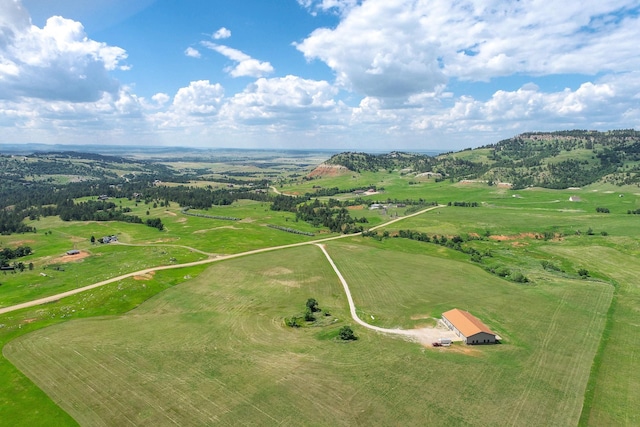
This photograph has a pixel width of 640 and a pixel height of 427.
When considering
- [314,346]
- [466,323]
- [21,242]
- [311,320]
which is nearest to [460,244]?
[466,323]

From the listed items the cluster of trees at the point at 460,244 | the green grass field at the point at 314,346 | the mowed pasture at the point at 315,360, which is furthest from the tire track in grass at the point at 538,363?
the cluster of trees at the point at 460,244


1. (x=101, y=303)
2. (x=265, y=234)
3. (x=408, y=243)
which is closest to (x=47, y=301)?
(x=101, y=303)

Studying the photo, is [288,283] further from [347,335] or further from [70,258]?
[70,258]

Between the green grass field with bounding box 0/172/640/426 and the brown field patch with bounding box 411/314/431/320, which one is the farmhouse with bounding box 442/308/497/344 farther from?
the brown field patch with bounding box 411/314/431/320

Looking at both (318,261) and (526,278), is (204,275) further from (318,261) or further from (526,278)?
(526,278)

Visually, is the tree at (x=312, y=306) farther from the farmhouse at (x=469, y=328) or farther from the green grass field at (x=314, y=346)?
the farmhouse at (x=469, y=328)

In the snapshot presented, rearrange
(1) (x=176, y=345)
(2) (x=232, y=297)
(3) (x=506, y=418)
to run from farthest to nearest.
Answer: (2) (x=232, y=297) → (1) (x=176, y=345) → (3) (x=506, y=418)
